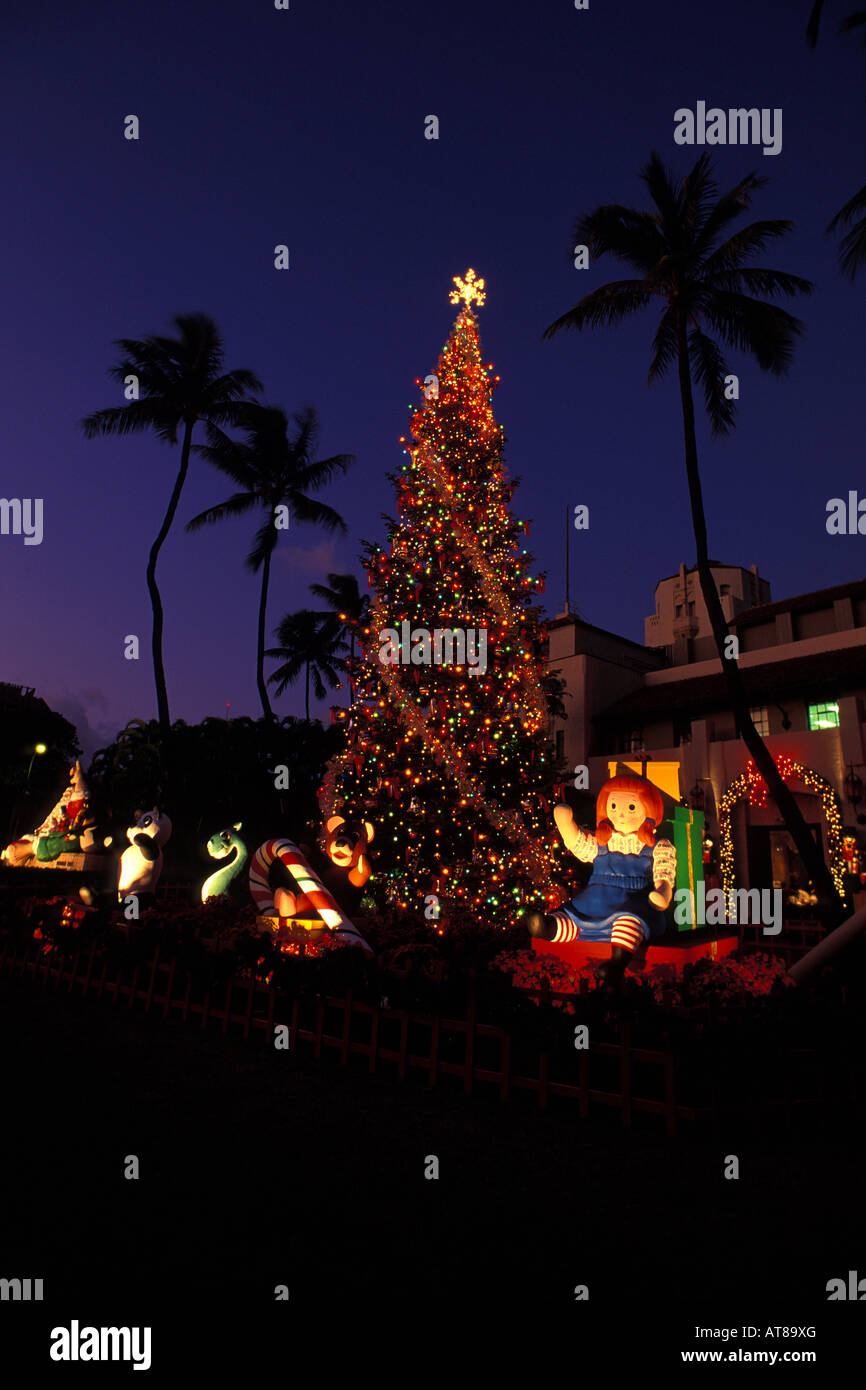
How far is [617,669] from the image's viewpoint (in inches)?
1100

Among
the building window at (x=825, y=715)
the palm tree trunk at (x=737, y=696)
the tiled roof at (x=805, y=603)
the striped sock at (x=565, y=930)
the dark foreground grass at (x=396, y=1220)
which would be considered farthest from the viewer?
the tiled roof at (x=805, y=603)

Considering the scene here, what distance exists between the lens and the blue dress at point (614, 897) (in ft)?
26.1

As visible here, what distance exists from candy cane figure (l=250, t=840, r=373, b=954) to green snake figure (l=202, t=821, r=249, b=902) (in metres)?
1.21

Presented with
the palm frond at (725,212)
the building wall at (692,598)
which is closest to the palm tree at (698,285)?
the palm frond at (725,212)

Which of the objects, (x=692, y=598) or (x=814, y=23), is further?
(x=692, y=598)

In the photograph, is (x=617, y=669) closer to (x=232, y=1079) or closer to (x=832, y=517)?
(x=832, y=517)

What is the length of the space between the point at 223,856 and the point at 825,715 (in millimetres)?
17787

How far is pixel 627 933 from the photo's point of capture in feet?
25.3

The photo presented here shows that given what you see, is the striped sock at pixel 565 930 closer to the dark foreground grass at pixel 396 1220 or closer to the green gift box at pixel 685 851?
the green gift box at pixel 685 851

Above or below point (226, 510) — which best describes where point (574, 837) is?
below

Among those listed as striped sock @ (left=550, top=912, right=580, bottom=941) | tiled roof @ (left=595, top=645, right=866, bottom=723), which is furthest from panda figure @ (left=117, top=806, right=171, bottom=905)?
tiled roof @ (left=595, top=645, right=866, bottom=723)

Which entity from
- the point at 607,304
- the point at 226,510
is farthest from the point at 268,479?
the point at 607,304

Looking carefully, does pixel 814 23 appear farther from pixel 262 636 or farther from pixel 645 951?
pixel 262 636

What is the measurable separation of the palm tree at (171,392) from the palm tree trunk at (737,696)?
44.7ft
